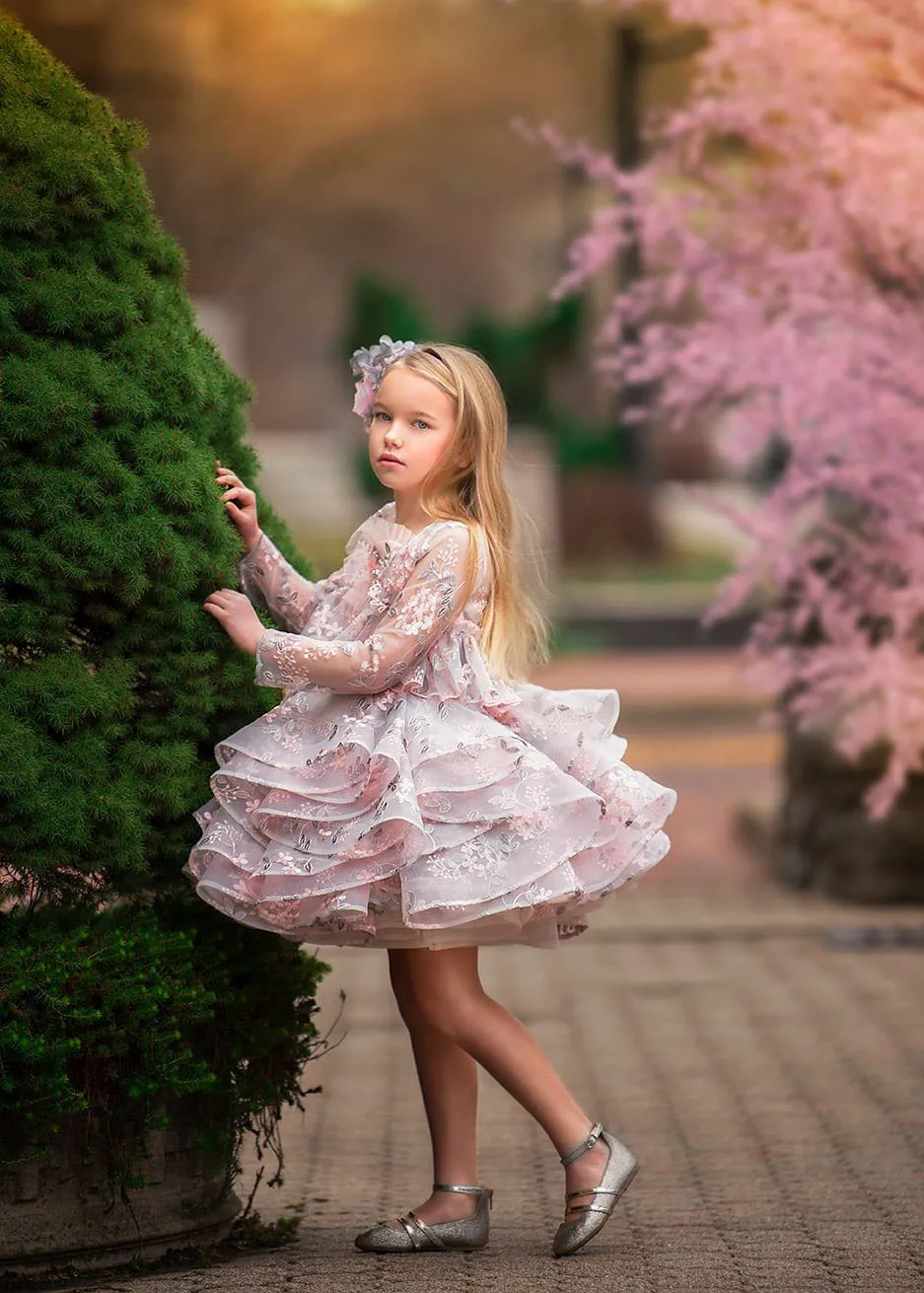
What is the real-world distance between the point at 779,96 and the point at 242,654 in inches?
159

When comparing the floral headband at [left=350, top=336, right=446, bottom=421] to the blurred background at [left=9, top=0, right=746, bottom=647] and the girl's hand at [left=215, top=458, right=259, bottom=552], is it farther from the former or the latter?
the blurred background at [left=9, top=0, right=746, bottom=647]

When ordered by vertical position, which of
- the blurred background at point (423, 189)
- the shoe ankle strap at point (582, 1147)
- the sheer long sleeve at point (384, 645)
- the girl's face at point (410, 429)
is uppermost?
the blurred background at point (423, 189)

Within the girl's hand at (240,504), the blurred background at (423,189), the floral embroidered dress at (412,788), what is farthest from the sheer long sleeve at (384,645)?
the blurred background at (423,189)

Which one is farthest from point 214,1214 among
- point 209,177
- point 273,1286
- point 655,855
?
point 209,177

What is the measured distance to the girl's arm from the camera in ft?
11.9

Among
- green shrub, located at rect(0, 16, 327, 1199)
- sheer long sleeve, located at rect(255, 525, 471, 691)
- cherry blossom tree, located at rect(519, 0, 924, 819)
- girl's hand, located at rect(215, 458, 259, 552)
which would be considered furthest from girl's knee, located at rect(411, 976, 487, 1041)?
cherry blossom tree, located at rect(519, 0, 924, 819)

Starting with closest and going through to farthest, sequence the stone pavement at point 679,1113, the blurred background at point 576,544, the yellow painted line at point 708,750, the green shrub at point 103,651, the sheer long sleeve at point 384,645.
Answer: the green shrub at point 103,651 → the sheer long sleeve at point 384,645 → the stone pavement at point 679,1113 → the blurred background at point 576,544 → the yellow painted line at point 708,750

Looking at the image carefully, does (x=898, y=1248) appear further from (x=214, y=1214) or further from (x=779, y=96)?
(x=779, y=96)

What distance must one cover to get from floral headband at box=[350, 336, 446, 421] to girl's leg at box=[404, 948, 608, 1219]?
1064mm

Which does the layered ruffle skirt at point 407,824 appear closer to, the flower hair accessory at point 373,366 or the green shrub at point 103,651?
the green shrub at point 103,651

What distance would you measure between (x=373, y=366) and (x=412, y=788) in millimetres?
893

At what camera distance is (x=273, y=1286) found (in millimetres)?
3230

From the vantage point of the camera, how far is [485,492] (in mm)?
3594

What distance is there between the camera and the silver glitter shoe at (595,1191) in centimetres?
345
